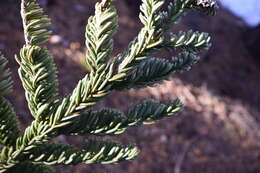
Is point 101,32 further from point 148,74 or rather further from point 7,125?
point 7,125

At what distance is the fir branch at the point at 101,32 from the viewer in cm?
86

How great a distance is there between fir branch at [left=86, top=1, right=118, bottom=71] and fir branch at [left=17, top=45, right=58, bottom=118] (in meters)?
0.11

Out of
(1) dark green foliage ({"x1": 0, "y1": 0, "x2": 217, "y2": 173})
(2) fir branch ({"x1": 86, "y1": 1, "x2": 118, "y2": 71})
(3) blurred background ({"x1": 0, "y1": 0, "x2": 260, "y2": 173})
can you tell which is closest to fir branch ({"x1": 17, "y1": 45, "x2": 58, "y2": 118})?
(1) dark green foliage ({"x1": 0, "y1": 0, "x2": 217, "y2": 173})

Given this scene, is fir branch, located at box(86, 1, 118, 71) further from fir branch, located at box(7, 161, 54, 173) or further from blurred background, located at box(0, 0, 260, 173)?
blurred background, located at box(0, 0, 260, 173)

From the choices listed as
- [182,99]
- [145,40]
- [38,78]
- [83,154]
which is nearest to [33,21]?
[38,78]

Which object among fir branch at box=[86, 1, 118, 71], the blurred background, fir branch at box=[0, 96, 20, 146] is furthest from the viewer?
the blurred background

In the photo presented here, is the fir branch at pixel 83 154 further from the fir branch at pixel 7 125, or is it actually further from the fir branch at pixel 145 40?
the fir branch at pixel 145 40

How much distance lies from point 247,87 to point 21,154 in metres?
7.66

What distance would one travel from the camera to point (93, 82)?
92 centimetres

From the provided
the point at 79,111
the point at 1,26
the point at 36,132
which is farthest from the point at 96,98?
the point at 1,26

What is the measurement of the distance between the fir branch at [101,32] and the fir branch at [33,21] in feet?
0.37

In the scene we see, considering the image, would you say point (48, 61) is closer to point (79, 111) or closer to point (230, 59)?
point (79, 111)

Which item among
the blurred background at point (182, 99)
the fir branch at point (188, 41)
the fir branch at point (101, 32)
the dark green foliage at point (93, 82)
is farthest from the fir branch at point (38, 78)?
the blurred background at point (182, 99)

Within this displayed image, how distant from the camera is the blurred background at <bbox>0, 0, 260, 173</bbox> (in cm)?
498
